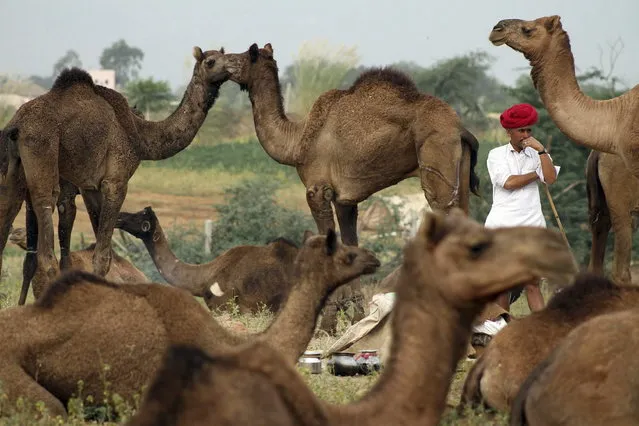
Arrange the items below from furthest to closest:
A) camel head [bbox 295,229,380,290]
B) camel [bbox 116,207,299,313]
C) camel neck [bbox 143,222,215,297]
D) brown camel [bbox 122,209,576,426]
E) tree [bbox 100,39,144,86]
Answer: tree [bbox 100,39,144,86], camel neck [bbox 143,222,215,297], camel [bbox 116,207,299,313], camel head [bbox 295,229,380,290], brown camel [bbox 122,209,576,426]

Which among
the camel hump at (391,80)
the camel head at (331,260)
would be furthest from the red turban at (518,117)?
the camel head at (331,260)

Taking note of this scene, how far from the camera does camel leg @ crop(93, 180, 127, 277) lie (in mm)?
12125

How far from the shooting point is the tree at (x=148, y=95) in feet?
154

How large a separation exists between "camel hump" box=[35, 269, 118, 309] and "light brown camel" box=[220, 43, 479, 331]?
4875 mm

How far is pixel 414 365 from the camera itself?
4.55 m

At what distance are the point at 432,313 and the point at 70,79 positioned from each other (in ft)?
26.6

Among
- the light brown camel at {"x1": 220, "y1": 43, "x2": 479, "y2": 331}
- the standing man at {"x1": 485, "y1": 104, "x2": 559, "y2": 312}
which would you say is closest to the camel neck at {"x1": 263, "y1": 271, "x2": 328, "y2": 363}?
the standing man at {"x1": 485, "y1": 104, "x2": 559, "y2": 312}

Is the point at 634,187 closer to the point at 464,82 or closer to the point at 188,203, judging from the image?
the point at 188,203

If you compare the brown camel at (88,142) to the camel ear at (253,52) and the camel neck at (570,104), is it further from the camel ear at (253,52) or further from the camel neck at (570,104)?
the camel neck at (570,104)

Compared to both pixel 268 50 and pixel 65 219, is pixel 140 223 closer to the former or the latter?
pixel 65 219

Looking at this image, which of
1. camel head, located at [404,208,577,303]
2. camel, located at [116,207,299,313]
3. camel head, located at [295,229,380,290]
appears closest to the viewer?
camel head, located at [404,208,577,303]

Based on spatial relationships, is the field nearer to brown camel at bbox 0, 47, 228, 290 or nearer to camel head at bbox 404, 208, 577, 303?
brown camel at bbox 0, 47, 228, 290

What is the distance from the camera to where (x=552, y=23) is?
36.9 ft

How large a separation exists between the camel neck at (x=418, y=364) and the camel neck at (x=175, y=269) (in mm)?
9596
